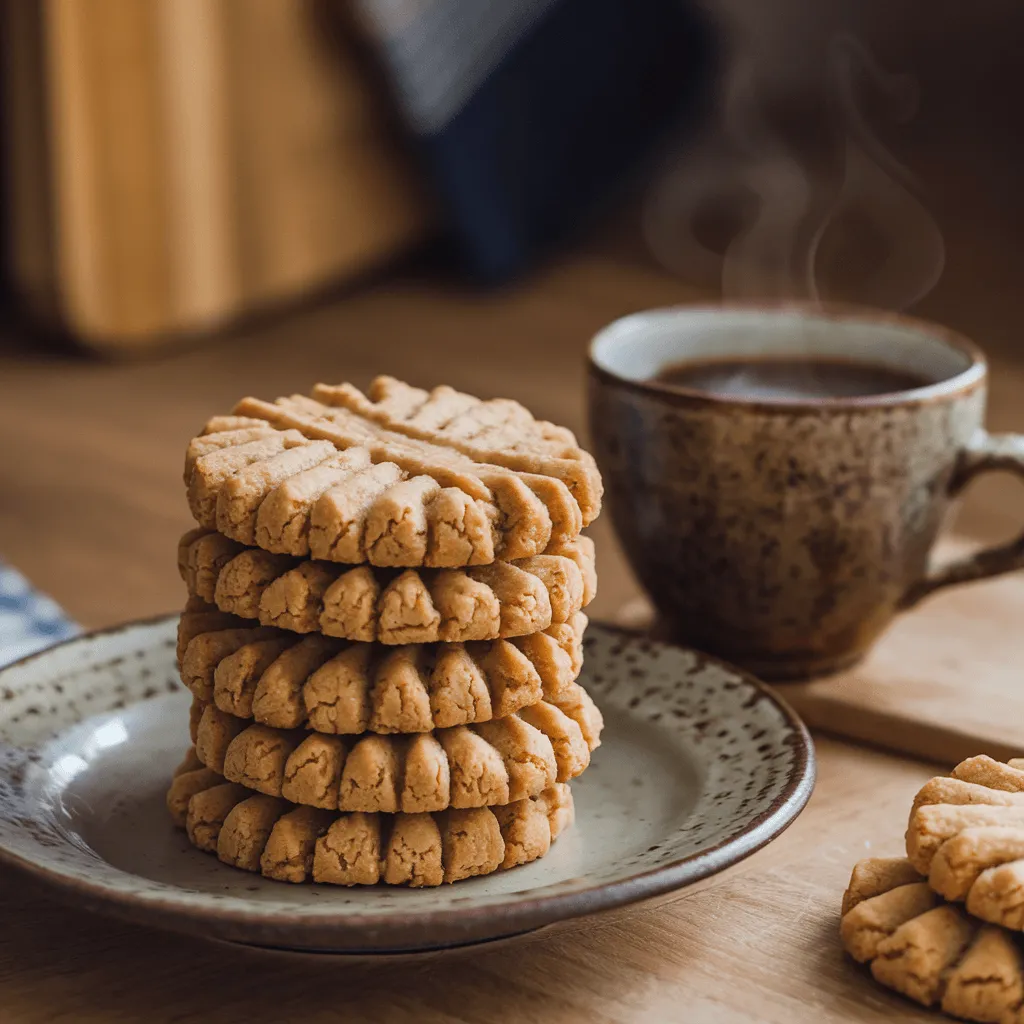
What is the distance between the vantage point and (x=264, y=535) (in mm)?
785

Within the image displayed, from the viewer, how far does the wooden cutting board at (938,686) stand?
1.06 m

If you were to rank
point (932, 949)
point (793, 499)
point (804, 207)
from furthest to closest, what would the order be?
point (804, 207), point (793, 499), point (932, 949)

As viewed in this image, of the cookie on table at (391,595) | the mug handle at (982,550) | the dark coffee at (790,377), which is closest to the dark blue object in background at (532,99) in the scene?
the dark coffee at (790,377)

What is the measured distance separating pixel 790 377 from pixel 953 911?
54 centimetres

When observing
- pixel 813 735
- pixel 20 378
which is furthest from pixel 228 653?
pixel 20 378

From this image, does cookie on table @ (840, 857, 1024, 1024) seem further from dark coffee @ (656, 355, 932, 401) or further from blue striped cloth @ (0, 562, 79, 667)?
blue striped cloth @ (0, 562, 79, 667)

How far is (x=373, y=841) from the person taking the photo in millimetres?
812

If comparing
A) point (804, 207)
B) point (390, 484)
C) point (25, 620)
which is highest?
point (390, 484)

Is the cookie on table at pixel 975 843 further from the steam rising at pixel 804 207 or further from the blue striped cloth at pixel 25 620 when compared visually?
the steam rising at pixel 804 207

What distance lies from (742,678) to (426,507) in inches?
11.1

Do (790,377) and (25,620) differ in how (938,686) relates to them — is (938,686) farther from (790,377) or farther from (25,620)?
(25,620)

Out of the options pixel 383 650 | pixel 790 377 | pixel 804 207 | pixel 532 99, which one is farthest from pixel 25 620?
pixel 804 207

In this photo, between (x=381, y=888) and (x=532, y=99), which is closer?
(x=381, y=888)

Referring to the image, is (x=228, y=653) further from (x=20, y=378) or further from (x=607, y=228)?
(x=607, y=228)
